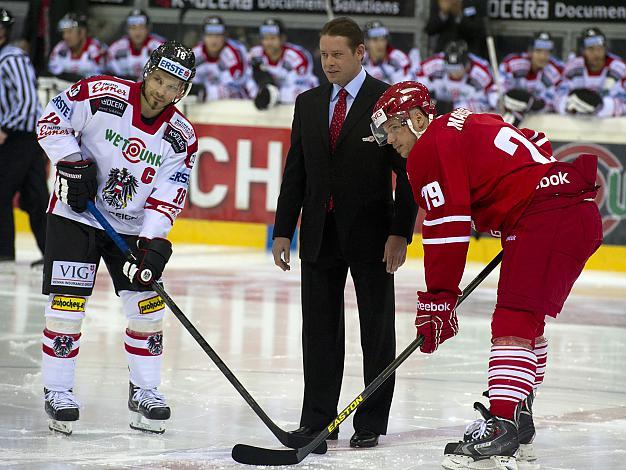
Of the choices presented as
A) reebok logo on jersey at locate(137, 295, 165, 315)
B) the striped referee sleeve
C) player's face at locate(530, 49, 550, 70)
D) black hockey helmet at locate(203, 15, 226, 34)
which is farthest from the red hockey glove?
black hockey helmet at locate(203, 15, 226, 34)

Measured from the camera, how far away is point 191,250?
33.5 feet

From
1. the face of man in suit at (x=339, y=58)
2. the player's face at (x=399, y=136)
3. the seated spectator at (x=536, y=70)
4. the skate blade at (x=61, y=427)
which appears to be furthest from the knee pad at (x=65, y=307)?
the seated spectator at (x=536, y=70)

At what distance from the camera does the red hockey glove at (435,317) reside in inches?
154

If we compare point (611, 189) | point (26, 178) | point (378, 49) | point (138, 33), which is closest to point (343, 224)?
point (26, 178)

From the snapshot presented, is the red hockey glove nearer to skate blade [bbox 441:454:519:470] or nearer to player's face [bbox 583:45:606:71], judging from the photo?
skate blade [bbox 441:454:519:470]

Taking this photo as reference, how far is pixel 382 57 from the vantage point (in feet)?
38.9

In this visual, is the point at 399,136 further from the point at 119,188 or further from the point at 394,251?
the point at 119,188

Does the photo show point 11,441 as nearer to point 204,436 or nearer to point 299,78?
point 204,436

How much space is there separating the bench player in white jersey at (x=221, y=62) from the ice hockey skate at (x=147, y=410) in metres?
7.29

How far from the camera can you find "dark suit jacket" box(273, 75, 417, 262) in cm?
444

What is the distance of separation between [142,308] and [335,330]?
692 millimetres

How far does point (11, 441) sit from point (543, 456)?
174cm

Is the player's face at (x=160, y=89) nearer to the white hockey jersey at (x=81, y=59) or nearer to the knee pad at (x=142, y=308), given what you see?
the knee pad at (x=142, y=308)

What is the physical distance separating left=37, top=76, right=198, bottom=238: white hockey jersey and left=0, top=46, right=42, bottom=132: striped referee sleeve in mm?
3846
